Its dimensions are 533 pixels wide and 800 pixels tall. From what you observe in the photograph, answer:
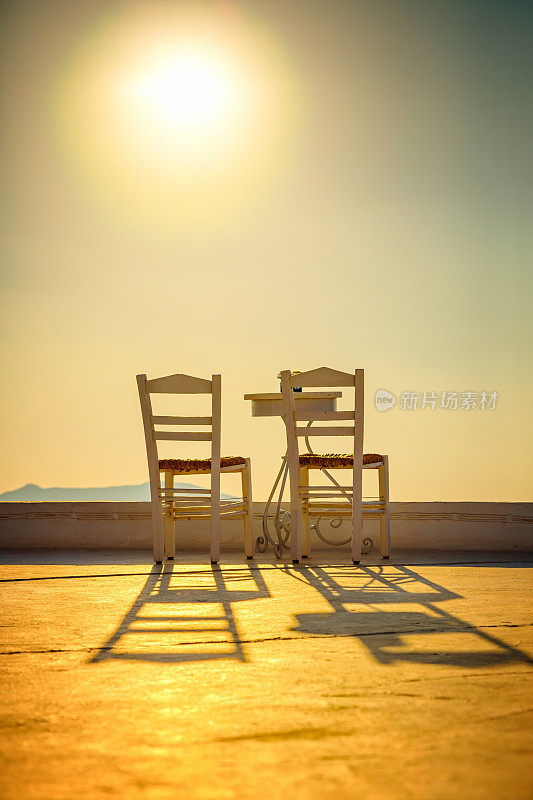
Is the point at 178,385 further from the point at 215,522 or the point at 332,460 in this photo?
the point at 332,460

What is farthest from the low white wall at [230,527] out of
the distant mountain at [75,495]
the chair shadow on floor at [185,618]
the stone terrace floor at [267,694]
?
the stone terrace floor at [267,694]

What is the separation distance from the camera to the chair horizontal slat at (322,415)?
3.67m

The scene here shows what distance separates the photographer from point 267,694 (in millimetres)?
1401

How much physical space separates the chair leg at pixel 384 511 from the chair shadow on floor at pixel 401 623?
0.78 m

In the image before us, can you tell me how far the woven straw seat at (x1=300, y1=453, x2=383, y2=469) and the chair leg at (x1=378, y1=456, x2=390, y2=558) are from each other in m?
0.09

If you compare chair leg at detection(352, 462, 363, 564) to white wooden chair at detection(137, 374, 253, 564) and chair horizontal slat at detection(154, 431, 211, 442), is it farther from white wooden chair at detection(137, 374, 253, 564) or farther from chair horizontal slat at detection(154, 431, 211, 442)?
chair horizontal slat at detection(154, 431, 211, 442)

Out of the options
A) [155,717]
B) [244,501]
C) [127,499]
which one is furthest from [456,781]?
[127,499]

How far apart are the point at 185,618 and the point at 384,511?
1.97 metres

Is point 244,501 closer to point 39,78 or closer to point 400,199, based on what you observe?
point 400,199

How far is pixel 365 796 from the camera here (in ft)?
3.17

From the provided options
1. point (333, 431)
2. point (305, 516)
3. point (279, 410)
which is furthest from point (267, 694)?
point (279, 410)

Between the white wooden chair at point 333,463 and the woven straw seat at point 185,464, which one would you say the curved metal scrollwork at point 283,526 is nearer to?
the white wooden chair at point 333,463

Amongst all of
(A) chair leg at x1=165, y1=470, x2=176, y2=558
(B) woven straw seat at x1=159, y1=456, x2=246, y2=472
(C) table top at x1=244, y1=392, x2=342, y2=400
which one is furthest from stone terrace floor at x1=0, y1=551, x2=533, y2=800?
(C) table top at x1=244, y1=392, x2=342, y2=400

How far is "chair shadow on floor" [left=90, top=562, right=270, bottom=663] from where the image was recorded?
176 centimetres
